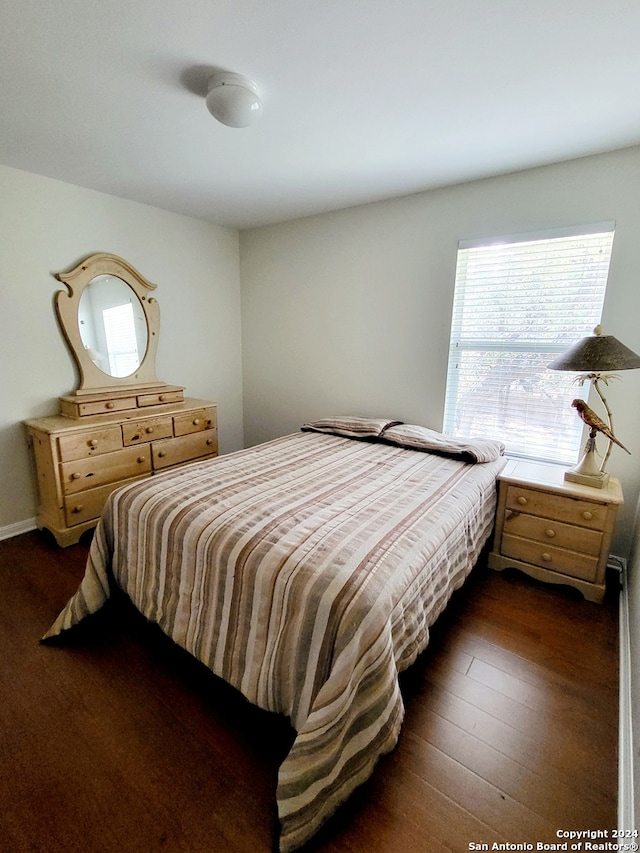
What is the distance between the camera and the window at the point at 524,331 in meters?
2.18

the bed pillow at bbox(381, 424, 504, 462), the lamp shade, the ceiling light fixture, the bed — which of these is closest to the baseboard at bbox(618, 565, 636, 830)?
the bed

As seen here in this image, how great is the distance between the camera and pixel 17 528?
2.58 meters

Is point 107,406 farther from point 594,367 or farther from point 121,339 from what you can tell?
point 594,367

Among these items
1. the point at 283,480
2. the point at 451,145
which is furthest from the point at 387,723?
the point at 451,145

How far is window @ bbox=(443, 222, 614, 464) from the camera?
2182mm

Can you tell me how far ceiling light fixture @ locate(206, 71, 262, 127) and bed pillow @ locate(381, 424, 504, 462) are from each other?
1869 millimetres

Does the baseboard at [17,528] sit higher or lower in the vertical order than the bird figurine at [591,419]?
lower

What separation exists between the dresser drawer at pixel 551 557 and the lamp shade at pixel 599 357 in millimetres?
961

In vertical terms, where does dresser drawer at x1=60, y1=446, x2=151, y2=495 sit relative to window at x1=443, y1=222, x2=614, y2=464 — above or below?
below

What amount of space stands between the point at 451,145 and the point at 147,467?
110 inches

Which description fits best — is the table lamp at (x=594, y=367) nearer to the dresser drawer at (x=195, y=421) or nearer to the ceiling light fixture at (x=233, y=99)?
the ceiling light fixture at (x=233, y=99)

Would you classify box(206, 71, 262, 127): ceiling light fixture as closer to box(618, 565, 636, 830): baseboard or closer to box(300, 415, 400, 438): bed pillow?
box(300, 415, 400, 438): bed pillow

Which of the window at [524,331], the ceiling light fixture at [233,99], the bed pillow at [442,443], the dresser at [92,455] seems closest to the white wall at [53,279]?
the dresser at [92,455]

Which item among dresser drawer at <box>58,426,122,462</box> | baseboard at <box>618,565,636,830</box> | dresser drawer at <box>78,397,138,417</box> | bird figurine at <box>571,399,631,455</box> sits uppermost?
bird figurine at <box>571,399,631,455</box>
